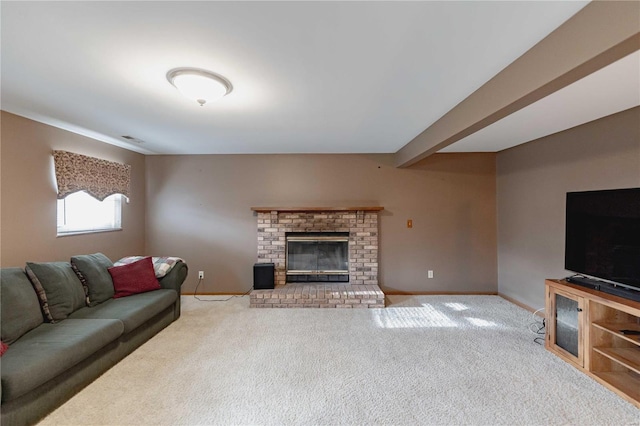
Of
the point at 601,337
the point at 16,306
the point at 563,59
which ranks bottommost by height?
the point at 601,337

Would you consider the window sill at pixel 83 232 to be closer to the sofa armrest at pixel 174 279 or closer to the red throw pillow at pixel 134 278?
the red throw pillow at pixel 134 278

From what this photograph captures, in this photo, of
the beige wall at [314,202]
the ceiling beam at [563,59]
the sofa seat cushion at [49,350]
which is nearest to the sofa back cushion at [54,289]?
the sofa seat cushion at [49,350]

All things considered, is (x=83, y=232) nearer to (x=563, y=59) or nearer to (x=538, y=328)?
(x=563, y=59)

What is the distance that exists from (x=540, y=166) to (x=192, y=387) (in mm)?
4466

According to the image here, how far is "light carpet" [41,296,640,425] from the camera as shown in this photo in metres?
1.81

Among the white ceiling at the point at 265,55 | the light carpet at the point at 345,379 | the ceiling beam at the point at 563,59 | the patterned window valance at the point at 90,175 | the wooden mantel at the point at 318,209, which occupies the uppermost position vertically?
the white ceiling at the point at 265,55

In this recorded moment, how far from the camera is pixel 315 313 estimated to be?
3.59 meters

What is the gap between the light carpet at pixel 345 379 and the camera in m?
1.81

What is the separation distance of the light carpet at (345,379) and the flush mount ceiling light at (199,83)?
7.23 ft

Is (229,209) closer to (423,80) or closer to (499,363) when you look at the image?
(423,80)

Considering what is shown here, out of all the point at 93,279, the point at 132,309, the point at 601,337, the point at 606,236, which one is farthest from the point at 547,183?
the point at 93,279

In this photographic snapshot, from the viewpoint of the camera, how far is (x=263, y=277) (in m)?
4.04

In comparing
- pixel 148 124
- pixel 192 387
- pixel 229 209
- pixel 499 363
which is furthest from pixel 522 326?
pixel 148 124

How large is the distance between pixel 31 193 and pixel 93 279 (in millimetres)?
1058
